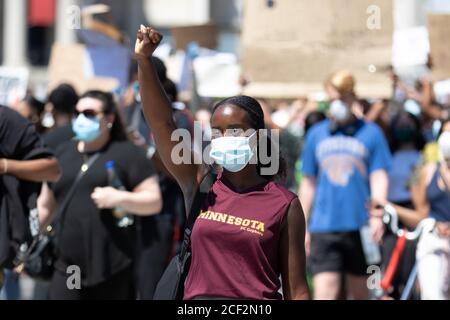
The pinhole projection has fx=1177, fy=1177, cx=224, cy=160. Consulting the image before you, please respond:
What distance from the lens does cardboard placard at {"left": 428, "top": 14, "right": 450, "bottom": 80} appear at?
8688 millimetres

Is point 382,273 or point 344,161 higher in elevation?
point 344,161

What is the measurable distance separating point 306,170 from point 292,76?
0.95 meters

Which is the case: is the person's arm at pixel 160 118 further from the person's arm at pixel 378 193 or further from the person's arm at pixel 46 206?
the person's arm at pixel 378 193

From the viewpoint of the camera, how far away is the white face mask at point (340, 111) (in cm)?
830

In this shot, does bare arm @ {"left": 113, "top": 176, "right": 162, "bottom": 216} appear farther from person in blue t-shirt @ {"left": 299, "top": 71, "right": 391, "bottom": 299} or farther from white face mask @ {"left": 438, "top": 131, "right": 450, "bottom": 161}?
white face mask @ {"left": 438, "top": 131, "right": 450, "bottom": 161}

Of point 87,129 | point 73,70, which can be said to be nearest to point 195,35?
point 73,70

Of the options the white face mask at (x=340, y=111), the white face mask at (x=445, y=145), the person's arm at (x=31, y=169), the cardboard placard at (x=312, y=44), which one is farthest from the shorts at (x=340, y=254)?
the person's arm at (x=31, y=169)

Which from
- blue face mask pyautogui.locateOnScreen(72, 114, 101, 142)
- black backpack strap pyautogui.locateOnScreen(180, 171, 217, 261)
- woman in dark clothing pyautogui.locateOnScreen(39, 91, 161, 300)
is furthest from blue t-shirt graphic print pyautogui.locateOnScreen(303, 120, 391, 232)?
black backpack strap pyautogui.locateOnScreen(180, 171, 217, 261)

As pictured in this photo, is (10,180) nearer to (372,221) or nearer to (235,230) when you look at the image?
(235,230)

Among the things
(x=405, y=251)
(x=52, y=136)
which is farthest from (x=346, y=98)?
(x=52, y=136)

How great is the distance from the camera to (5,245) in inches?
233

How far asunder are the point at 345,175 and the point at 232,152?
3.83m

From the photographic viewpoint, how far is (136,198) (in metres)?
7.04

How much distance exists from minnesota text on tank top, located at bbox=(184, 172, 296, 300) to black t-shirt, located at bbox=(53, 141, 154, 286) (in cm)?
238
